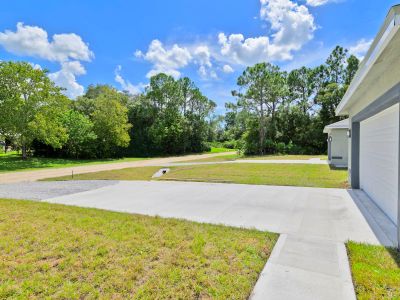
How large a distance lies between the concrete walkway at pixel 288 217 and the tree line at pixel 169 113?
16.7 meters

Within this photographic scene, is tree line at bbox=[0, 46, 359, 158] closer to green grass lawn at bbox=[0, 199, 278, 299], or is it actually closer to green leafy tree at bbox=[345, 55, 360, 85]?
green leafy tree at bbox=[345, 55, 360, 85]

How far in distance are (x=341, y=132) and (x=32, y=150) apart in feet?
103

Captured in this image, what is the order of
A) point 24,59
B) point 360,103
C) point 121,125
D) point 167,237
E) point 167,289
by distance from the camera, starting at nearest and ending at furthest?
point 167,289, point 167,237, point 360,103, point 24,59, point 121,125

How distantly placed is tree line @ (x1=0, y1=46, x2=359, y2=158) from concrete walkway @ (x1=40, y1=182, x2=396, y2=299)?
16716 millimetres

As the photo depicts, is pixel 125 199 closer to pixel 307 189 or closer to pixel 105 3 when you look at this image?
pixel 307 189

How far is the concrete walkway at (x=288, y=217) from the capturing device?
8.38ft

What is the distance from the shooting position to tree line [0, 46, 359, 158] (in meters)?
20.1

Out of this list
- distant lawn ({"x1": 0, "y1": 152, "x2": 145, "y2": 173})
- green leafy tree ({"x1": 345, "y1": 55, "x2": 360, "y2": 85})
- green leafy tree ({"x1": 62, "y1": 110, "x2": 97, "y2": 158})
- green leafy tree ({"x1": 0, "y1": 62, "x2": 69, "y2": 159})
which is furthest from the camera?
green leafy tree ({"x1": 345, "y1": 55, "x2": 360, "y2": 85})

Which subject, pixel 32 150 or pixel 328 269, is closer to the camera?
pixel 328 269

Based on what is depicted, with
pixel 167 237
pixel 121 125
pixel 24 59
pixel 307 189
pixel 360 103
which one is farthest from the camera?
pixel 121 125

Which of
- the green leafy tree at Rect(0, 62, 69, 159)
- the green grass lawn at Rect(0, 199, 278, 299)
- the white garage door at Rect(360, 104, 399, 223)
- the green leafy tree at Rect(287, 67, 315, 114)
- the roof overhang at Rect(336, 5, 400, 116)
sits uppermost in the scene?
the green leafy tree at Rect(287, 67, 315, 114)

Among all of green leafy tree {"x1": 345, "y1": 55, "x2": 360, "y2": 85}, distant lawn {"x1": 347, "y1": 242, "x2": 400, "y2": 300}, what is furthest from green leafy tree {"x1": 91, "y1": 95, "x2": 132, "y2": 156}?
green leafy tree {"x1": 345, "y1": 55, "x2": 360, "y2": 85}

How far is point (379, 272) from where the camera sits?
8.93 ft

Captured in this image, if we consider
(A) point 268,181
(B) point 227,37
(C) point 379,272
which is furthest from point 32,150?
(C) point 379,272
